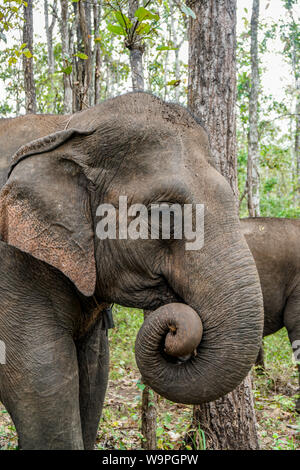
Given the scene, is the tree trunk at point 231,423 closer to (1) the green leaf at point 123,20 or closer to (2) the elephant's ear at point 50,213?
(2) the elephant's ear at point 50,213

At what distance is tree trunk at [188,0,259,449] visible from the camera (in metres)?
4.01

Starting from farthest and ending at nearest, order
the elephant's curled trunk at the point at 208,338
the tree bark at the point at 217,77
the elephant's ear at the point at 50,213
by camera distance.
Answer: the tree bark at the point at 217,77, the elephant's ear at the point at 50,213, the elephant's curled trunk at the point at 208,338

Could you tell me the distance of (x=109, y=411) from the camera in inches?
206

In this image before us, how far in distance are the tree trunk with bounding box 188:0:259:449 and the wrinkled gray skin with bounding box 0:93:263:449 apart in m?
1.07

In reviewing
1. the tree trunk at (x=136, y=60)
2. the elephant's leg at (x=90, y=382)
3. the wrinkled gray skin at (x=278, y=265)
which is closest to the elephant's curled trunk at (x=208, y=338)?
the elephant's leg at (x=90, y=382)

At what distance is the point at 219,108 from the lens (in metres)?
4.10

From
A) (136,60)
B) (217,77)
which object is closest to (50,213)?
(217,77)

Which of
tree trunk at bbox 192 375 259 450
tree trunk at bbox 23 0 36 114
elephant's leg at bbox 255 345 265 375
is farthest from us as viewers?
tree trunk at bbox 23 0 36 114

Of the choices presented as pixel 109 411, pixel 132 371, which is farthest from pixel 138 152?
pixel 132 371

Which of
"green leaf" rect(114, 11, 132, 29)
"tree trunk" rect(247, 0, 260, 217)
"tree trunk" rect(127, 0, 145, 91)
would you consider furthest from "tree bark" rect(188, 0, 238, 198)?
"tree trunk" rect(247, 0, 260, 217)

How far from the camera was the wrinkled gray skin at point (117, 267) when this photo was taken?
8.61 feet

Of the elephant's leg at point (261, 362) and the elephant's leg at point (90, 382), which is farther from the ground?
the elephant's leg at point (90, 382)

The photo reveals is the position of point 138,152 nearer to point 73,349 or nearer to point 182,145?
point 182,145

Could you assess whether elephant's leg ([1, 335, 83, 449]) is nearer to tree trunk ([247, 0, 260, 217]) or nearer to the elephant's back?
the elephant's back
